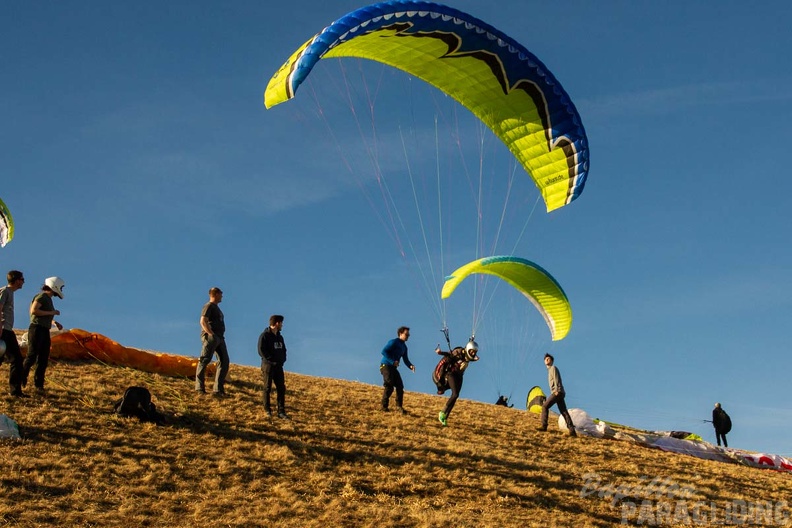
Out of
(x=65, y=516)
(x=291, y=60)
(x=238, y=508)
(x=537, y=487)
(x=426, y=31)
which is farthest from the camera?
(x=426, y=31)

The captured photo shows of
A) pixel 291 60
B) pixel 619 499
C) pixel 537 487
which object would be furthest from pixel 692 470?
pixel 291 60

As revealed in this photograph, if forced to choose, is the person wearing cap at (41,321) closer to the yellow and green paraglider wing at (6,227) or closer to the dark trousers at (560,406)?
the dark trousers at (560,406)

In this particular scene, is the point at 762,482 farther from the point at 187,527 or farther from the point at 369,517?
the point at 187,527

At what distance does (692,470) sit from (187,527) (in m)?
10.1

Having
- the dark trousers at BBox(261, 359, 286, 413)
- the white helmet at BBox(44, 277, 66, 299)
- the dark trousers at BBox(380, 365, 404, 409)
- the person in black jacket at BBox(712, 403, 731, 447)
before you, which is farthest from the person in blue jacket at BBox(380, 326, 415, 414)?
the person in black jacket at BBox(712, 403, 731, 447)

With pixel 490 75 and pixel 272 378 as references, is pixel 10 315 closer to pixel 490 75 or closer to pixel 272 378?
pixel 272 378

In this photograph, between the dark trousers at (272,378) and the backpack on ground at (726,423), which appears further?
the backpack on ground at (726,423)

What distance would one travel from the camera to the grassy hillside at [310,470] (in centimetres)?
980

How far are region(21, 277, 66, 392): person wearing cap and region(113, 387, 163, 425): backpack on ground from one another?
60.9 inches

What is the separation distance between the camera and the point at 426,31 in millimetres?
14953

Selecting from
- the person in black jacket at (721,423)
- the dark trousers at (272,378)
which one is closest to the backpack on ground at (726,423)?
the person in black jacket at (721,423)

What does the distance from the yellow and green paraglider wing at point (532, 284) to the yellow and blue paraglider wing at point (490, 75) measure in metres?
1.99

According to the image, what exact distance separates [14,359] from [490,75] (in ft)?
34.7

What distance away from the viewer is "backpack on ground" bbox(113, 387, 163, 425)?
12.6 meters
